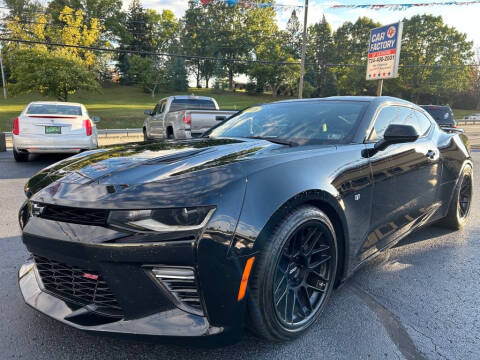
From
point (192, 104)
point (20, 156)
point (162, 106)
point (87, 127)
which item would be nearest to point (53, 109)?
point (87, 127)

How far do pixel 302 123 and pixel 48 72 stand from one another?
2492 cm

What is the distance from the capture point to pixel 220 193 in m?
1.70

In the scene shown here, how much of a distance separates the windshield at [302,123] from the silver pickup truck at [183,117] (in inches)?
165

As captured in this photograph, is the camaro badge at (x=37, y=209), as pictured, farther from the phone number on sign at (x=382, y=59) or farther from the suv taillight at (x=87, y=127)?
the phone number on sign at (x=382, y=59)

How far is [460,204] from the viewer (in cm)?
409

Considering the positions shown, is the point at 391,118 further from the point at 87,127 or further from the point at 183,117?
the point at 87,127

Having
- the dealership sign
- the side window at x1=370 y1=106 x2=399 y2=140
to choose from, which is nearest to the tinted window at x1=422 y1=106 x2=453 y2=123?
the dealership sign

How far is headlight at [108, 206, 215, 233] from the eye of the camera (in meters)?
1.62

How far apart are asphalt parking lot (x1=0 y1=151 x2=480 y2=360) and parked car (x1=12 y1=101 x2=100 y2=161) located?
4.82 metres

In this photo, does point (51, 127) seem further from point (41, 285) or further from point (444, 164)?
point (444, 164)

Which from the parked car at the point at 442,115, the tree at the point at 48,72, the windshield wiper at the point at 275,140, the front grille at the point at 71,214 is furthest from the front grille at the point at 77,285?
the tree at the point at 48,72

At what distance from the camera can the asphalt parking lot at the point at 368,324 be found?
1.93m

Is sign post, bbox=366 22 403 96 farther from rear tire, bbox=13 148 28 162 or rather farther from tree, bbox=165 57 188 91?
tree, bbox=165 57 188 91

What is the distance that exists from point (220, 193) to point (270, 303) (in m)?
0.64
